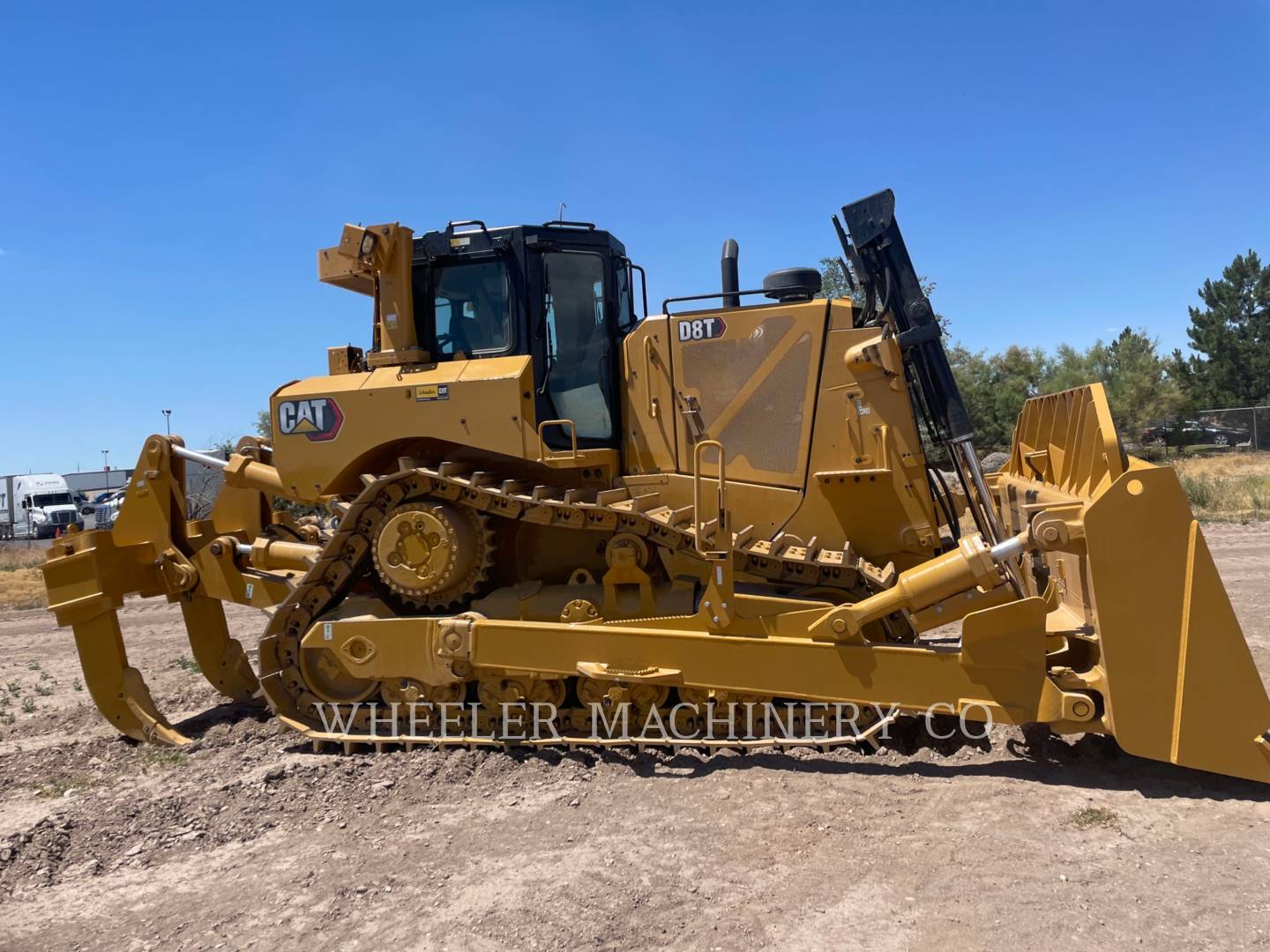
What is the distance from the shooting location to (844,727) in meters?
5.18

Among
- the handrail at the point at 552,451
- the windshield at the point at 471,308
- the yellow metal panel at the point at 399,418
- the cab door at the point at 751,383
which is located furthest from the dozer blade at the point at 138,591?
A: the cab door at the point at 751,383

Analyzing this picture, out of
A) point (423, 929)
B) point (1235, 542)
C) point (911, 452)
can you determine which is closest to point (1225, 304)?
point (1235, 542)

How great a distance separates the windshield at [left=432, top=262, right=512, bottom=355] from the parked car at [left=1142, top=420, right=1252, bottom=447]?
34.9 meters

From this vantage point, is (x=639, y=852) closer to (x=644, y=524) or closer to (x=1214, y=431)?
(x=644, y=524)

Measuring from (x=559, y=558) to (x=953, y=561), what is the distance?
8.61 ft

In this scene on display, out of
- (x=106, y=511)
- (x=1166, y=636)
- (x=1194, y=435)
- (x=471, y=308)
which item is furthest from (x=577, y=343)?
(x=1194, y=435)

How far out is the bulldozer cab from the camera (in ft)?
19.8

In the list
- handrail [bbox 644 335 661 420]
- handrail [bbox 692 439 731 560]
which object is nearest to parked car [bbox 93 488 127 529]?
handrail [bbox 644 335 661 420]

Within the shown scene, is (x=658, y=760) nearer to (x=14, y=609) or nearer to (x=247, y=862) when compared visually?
(x=247, y=862)

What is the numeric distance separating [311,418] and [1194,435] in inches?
1450

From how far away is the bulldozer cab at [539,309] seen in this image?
237 inches

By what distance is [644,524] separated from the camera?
556cm

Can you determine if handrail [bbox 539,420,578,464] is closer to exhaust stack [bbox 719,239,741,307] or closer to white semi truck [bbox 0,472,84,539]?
exhaust stack [bbox 719,239,741,307]

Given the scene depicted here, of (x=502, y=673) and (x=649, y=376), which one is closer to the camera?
(x=502, y=673)
